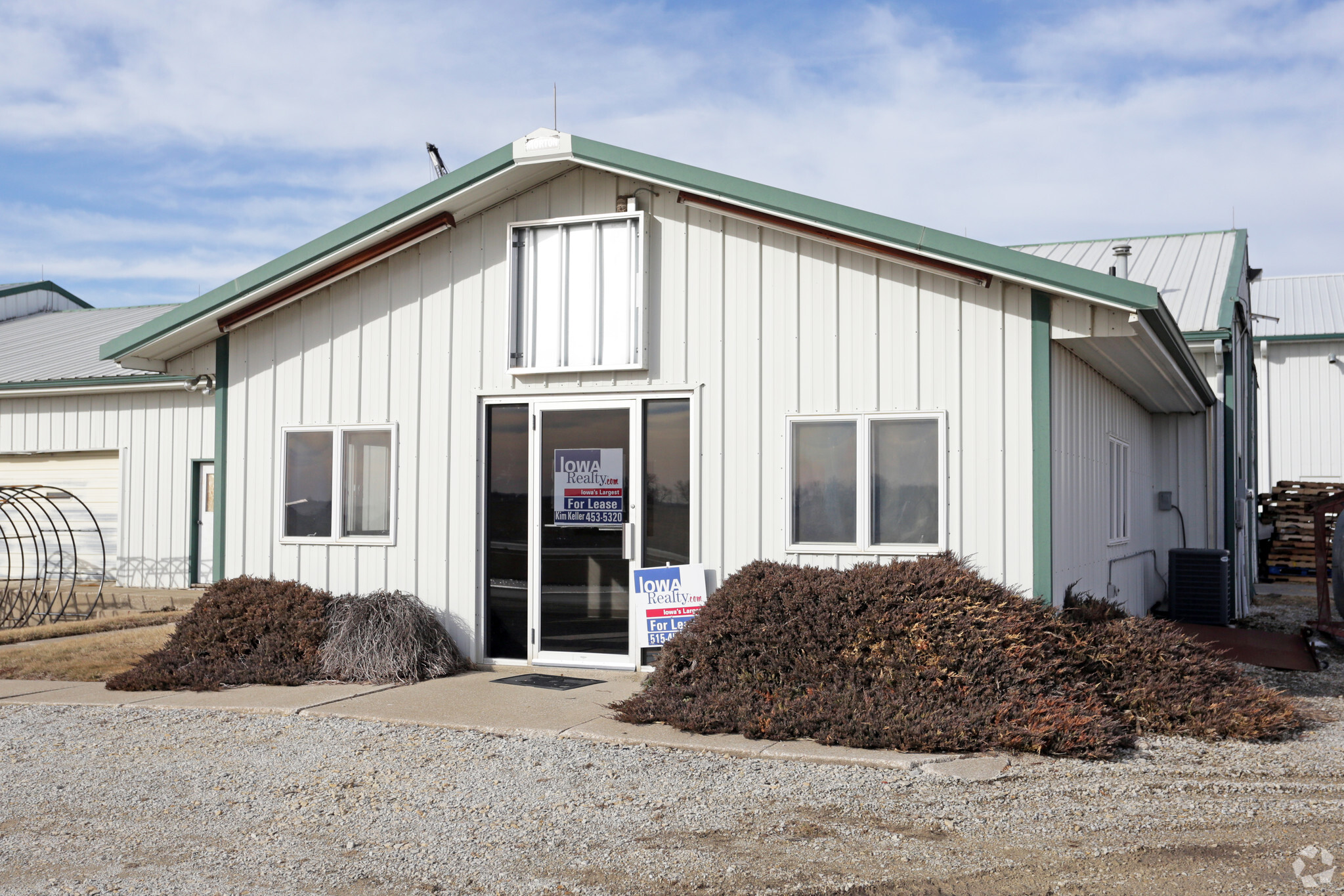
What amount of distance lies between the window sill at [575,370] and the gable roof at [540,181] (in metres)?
1.54

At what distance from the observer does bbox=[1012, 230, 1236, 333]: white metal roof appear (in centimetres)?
1520

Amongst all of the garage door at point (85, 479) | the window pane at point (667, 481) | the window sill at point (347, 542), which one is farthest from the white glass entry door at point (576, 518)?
the garage door at point (85, 479)

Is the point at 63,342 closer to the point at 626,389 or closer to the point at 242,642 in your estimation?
the point at 242,642

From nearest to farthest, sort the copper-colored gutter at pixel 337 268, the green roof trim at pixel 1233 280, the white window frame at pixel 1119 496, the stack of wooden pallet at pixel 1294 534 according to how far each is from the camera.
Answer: the copper-colored gutter at pixel 337 268 < the white window frame at pixel 1119 496 < the green roof trim at pixel 1233 280 < the stack of wooden pallet at pixel 1294 534

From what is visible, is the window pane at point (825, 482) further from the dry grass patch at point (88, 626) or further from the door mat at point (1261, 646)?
the dry grass patch at point (88, 626)

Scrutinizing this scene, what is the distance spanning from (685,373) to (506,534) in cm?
217

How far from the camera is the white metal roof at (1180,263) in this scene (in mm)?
15195

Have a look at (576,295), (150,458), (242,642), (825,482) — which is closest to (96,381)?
(150,458)

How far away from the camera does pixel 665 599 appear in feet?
30.6

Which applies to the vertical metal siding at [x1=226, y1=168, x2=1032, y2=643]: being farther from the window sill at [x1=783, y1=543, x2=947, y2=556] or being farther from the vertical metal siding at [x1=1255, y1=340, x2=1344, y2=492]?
the vertical metal siding at [x1=1255, y1=340, x2=1344, y2=492]

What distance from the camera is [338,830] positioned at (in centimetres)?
543

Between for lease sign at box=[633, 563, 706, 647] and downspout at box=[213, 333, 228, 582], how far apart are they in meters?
4.24

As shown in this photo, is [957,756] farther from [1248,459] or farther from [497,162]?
[1248,459]

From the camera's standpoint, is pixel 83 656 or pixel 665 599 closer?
pixel 665 599
